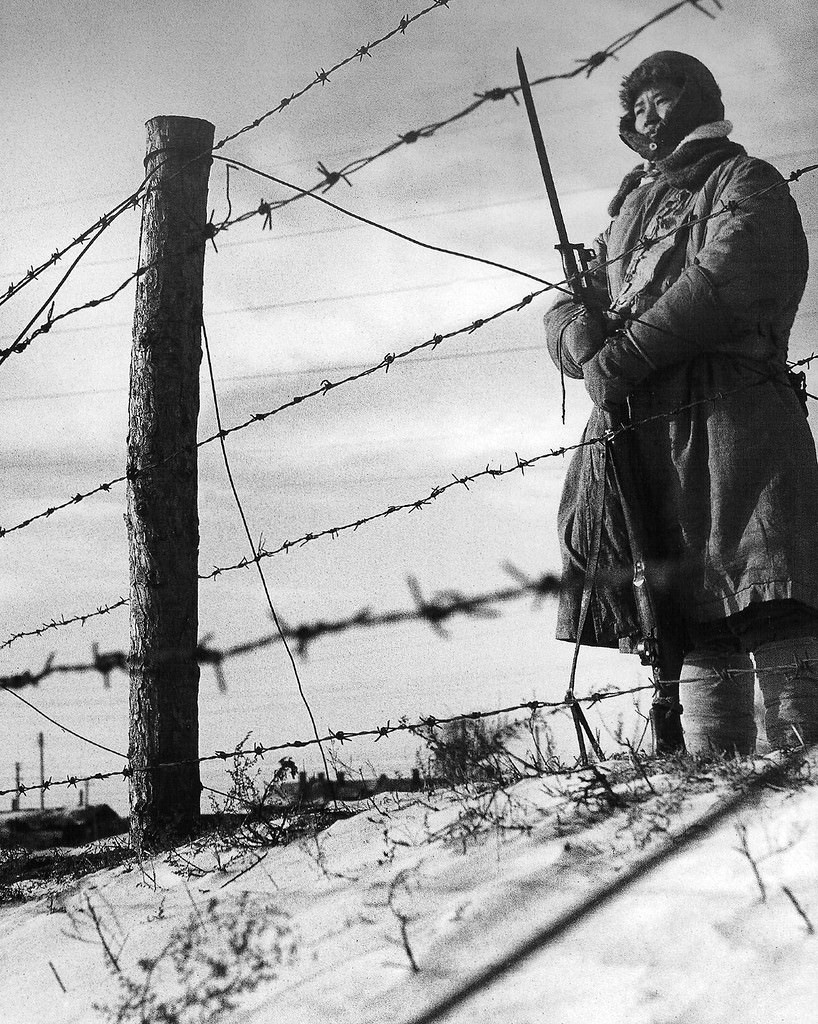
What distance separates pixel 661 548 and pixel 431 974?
1670 millimetres

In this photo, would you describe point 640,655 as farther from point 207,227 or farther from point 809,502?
point 207,227

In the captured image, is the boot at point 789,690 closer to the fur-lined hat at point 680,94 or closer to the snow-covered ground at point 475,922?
the snow-covered ground at point 475,922

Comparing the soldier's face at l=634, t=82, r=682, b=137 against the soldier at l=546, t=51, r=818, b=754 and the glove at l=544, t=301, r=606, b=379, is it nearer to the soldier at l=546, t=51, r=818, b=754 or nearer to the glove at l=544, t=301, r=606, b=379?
the soldier at l=546, t=51, r=818, b=754

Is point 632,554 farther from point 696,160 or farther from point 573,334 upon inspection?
point 696,160

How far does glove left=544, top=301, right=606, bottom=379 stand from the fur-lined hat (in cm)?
62

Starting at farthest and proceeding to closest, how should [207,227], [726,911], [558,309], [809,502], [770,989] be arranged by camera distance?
[207,227] → [558,309] → [809,502] → [726,911] → [770,989]

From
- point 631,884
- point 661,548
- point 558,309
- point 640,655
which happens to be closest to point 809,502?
point 661,548

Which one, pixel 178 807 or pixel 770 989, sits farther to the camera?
pixel 178 807

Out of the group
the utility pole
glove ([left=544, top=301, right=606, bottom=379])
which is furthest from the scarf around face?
the utility pole

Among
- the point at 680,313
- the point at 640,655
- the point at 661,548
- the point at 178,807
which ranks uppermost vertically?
the point at 680,313

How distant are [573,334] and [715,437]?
1.96ft

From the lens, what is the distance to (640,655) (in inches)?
148

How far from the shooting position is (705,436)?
3.62m

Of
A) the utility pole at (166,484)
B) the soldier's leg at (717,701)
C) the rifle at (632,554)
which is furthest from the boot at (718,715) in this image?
the utility pole at (166,484)
